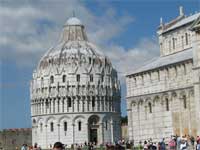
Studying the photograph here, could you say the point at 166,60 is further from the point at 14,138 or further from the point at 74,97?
the point at 14,138

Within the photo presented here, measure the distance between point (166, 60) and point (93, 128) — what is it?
40809 millimetres

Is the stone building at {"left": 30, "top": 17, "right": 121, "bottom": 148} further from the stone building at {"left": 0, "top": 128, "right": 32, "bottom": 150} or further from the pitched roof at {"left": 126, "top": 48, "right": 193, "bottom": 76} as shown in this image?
the pitched roof at {"left": 126, "top": 48, "right": 193, "bottom": 76}

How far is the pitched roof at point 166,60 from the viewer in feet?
180

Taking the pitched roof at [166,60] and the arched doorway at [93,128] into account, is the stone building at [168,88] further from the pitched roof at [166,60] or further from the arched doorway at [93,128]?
the arched doorway at [93,128]

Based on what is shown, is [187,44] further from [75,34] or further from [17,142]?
[17,142]

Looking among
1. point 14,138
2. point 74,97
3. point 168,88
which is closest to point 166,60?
point 168,88

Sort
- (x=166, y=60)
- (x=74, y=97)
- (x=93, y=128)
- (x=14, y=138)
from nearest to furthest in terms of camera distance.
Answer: (x=166, y=60) < (x=74, y=97) < (x=93, y=128) < (x=14, y=138)

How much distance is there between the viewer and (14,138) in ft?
357

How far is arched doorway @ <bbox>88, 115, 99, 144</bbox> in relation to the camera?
319ft

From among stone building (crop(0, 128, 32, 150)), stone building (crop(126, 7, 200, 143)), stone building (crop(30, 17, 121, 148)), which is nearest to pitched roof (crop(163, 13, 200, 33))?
stone building (crop(126, 7, 200, 143))

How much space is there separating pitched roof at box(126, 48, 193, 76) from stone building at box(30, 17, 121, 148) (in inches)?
1364

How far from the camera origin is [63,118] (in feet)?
316

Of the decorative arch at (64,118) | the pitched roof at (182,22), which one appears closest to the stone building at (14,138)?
the decorative arch at (64,118)

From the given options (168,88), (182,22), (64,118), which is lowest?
(64,118)
